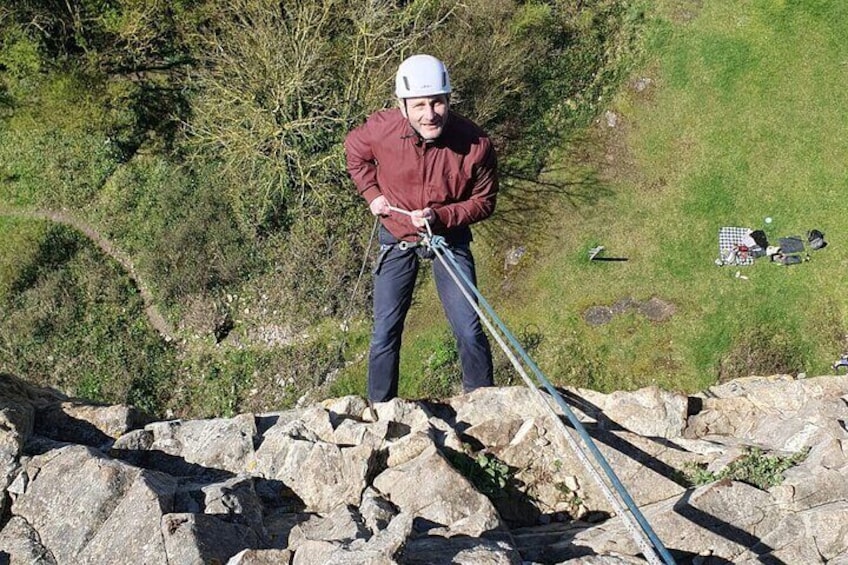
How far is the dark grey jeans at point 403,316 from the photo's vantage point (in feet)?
24.1

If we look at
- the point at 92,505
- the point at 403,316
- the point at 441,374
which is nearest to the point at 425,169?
the point at 403,316

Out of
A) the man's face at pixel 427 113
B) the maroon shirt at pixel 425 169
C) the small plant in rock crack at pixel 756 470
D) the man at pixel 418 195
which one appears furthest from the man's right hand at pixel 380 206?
the small plant in rock crack at pixel 756 470

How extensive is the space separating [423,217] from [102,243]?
14.2 metres

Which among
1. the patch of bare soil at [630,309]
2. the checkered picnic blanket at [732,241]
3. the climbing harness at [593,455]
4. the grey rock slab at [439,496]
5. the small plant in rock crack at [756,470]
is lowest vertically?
the patch of bare soil at [630,309]

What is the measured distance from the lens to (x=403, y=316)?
754 centimetres

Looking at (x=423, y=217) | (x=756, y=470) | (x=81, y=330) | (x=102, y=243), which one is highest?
(x=423, y=217)

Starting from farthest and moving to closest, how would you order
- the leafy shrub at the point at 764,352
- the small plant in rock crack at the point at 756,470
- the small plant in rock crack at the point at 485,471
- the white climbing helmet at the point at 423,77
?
the leafy shrub at the point at 764,352 < the small plant in rock crack at the point at 485,471 < the white climbing helmet at the point at 423,77 < the small plant in rock crack at the point at 756,470

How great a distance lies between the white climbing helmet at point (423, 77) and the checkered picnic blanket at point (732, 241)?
13.9 meters

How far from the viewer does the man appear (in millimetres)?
6625

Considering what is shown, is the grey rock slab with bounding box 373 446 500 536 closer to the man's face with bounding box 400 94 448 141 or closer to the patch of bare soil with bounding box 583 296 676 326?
the man's face with bounding box 400 94 448 141

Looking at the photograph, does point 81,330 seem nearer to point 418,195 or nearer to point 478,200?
point 418,195

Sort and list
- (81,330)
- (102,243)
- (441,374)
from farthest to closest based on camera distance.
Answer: (102,243) → (81,330) → (441,374)

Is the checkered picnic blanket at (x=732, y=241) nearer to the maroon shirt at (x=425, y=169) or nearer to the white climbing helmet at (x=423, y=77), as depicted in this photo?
the maroon shirt at (x=425, y=169)

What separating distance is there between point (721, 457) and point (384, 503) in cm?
Answer: 278
